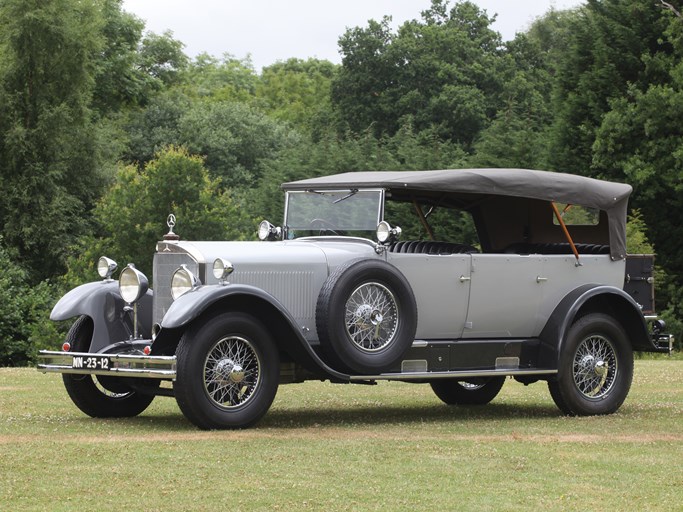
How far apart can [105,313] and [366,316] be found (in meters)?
2.55

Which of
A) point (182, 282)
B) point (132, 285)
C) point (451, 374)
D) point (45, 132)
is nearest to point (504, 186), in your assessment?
point (451, 374)

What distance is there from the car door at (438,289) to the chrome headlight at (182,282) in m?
1.98

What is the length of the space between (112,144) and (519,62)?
64.1ft

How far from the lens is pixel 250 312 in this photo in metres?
11.0

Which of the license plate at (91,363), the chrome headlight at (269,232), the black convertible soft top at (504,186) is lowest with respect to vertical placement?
the license plate at (91,363)

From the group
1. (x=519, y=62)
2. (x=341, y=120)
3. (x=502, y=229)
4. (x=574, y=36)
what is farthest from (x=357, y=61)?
(x=502, y=229)

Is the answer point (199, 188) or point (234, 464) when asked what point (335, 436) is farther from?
point (199, 188)

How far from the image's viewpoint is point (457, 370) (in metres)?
12.3

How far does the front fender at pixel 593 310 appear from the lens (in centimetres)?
1262

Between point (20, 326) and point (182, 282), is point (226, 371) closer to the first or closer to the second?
point (182, 282)

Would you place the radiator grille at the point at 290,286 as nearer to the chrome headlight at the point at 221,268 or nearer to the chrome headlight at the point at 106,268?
the chrome headlight at the point at 221,268

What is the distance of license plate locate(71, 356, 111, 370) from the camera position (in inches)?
433

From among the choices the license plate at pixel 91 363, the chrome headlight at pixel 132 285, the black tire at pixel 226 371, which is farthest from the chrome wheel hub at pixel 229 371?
the chrome headlight at pixel 132 285

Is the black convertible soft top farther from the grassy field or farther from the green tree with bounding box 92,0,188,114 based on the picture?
the green tree with bounding box 92,0,188,114
